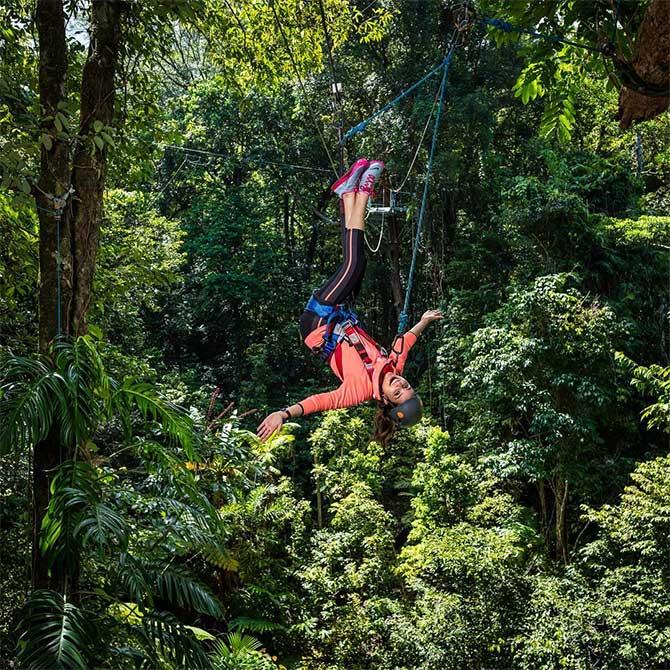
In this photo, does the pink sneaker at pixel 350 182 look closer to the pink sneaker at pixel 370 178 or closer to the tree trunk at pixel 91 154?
the pink sneaker at pixel 370 178

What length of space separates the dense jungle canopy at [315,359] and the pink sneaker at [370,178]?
0.68 meters

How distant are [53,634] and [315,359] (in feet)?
28.9

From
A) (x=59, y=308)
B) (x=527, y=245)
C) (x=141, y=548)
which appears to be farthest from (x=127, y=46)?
(x=527, y=245)

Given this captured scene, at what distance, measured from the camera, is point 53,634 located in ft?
8.77

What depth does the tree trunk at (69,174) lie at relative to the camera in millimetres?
3271

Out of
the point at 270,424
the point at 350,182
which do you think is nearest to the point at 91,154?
the point at 350,182

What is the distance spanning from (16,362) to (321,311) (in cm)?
107

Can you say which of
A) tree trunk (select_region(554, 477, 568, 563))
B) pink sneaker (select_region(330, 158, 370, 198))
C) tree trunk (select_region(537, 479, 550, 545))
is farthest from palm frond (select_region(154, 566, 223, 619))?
tree trunk (select_region(537, 479, 550, 545))

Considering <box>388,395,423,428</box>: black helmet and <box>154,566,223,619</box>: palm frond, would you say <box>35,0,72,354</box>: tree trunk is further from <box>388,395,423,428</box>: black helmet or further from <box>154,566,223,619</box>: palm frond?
<box>388,395,423,428</box>: black helmet

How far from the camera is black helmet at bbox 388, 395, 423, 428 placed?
10.7ft

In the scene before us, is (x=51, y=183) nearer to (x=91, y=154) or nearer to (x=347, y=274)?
(x=91, y=154)

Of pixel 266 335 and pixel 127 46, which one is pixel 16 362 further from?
pixel 266 335

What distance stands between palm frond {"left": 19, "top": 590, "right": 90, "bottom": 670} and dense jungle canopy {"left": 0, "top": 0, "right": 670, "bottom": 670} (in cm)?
1

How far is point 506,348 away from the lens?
8.31 meters
